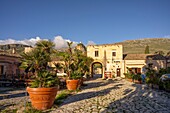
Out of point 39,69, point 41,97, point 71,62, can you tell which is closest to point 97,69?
point 71,62

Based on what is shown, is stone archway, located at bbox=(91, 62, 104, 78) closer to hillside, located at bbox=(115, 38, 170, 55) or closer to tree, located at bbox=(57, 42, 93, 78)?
tree, located at bbox=(57, 42, 93, 78)

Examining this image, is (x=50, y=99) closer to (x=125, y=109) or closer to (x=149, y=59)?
(x=125, y=109)

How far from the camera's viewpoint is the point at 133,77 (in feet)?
A: 74.1

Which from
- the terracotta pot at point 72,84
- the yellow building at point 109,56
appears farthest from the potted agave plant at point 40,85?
the yellow building at point 109,56

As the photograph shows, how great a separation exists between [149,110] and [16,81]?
10.6 metres

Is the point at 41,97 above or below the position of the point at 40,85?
below

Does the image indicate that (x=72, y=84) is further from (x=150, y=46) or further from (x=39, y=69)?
(x=150, y=46)

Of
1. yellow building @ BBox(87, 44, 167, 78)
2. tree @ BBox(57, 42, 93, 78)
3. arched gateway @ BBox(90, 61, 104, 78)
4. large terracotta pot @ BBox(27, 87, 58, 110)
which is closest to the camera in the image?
large terracotta pot @ BBox(27, 87, 58, 110)

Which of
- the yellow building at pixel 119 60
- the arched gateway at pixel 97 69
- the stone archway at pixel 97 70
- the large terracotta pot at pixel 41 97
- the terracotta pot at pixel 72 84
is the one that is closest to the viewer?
the large terracotta pot at pixel 41 97

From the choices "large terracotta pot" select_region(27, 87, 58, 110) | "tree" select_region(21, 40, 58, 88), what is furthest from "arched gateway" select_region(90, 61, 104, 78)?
"large terracotta pot" select_region(27, 87, 58, 110)

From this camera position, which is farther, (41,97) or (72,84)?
(72,84)

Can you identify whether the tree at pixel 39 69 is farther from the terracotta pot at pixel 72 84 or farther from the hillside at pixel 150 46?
the hillside at pixel 150 46

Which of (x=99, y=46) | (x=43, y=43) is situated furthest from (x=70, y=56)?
(x=99, y=46)

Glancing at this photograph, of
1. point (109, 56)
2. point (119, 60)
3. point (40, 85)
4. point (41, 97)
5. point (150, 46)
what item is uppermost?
point (150, 46)
